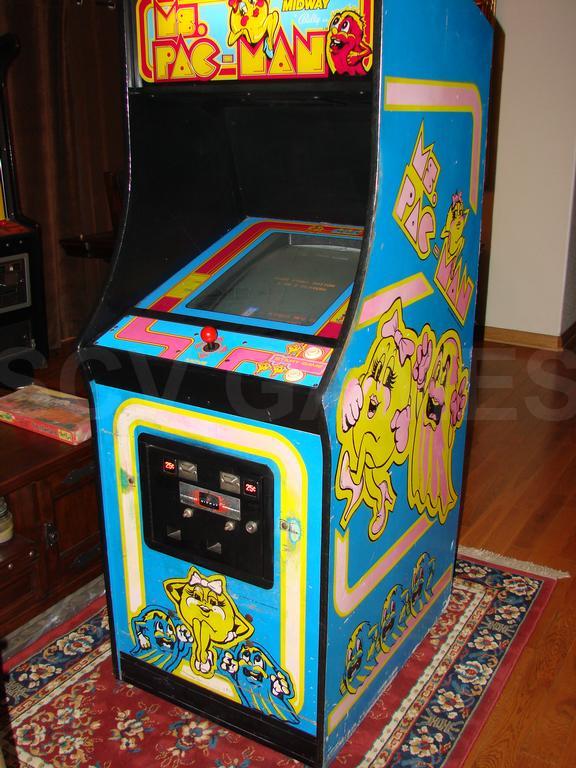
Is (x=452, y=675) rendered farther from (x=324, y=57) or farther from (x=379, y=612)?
(x=324, y=57)

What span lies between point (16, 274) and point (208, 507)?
259 cm

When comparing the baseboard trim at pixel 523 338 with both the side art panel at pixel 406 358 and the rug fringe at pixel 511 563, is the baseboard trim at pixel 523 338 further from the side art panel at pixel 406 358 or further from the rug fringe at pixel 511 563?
the side art panel at pixel 406 358

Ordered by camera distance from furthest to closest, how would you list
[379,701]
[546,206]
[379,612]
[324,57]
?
1. [546,206]
2. [379,701]
3. [379,612]
4. [324,57]

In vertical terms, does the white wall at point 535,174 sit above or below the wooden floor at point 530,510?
above

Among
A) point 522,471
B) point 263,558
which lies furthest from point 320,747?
point 522,471

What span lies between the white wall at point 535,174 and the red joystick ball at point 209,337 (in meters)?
3.52

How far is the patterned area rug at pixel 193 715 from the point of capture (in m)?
1.69

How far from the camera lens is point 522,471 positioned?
10.2 feet

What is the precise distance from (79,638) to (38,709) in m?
0.27

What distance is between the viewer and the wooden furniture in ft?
6.41

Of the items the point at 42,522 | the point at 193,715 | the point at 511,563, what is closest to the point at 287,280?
the point at 42,522

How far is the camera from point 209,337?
5.01 ft

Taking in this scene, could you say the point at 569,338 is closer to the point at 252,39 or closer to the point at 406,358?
the point at 406,358

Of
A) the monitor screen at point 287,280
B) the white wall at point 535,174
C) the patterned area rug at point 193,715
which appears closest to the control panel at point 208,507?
the monitor screen at point 287,280
